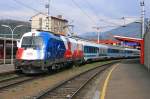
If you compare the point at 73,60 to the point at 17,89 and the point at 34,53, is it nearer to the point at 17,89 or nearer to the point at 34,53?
the point at 34,53

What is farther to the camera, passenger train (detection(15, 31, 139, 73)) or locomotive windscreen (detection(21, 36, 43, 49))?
locomotive windscreen (detection(21, 36, 43, 49))

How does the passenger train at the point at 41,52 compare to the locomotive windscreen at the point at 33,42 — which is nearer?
the passenger train at the point at 41,52

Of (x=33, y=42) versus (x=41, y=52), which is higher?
(x=33, y=42)

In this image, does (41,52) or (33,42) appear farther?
(33,42)

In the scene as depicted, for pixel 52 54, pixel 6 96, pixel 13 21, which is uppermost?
pixel 13 21

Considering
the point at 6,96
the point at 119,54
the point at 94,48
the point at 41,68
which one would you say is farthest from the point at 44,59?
the point at 119,54

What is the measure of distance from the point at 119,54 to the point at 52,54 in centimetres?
4797

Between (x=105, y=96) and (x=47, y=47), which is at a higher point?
(x=47, y=47)

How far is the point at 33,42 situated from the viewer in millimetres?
25562

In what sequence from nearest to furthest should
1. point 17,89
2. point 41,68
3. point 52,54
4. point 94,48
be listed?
point 17,89 → point 41,68 → point 52,54 → point 94,48

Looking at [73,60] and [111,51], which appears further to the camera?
[111,51]

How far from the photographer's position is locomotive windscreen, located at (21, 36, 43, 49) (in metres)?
25.3

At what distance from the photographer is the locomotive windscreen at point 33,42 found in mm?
25344

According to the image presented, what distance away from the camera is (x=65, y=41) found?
31.5 metres
